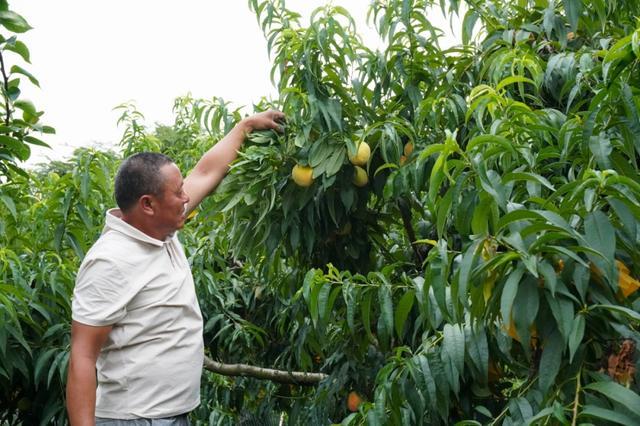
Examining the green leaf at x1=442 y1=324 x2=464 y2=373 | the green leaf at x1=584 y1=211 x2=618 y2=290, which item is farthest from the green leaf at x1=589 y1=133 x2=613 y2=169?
the green leaf at x1=442 y1=324 x2=464 y2=373

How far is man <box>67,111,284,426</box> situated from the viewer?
222cm

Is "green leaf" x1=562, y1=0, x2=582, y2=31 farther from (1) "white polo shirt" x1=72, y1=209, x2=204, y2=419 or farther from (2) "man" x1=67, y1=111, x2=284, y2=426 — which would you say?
(1) "white polo shirt" x1=72, y1=209, x2=204, y2=419

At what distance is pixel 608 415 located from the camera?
131 centimetres

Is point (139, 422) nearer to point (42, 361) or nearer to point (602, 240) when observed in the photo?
point (42, 361)

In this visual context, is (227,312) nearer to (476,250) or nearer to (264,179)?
(264,179)

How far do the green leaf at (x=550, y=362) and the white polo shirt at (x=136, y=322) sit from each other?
1194 mm

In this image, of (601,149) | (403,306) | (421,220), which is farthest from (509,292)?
(421,220)

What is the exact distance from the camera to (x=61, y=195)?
2812mm

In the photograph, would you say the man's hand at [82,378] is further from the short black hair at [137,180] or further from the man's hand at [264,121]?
the man's hand at [264,121]

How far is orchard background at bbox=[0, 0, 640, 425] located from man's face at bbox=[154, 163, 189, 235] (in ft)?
0.80

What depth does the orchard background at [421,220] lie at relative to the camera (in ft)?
4.65

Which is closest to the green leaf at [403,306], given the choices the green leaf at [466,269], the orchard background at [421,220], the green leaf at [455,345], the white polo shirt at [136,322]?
the orchard background at [421,220]

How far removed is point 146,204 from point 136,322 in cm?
33

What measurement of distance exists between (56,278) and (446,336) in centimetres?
148
